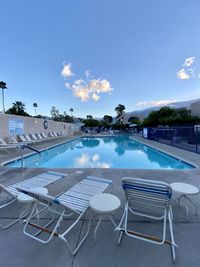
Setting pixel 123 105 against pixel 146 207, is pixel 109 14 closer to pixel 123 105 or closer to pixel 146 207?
pixel 146 207

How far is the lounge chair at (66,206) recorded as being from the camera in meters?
1.89

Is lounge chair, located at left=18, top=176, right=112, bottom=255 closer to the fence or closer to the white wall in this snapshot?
the fence

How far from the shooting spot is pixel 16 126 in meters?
12.1

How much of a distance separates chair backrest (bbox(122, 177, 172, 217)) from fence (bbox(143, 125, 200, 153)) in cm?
780

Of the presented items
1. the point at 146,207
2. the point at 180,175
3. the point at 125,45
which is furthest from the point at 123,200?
the point at 125,45

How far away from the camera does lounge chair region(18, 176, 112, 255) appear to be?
6.19ft

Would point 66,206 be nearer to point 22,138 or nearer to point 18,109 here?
point 22,138

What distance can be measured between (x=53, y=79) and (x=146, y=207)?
2031 cm

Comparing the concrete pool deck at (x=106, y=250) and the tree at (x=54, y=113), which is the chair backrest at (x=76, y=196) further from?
the tree at (x=54, y=113)

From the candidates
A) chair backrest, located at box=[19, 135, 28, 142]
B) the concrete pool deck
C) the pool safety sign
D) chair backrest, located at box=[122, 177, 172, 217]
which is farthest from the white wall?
chair backrest, located at box=[122, 177, 172, 217]

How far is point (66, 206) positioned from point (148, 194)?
0.97 m

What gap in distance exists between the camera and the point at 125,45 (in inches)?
597

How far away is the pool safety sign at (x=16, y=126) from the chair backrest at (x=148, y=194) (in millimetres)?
11192

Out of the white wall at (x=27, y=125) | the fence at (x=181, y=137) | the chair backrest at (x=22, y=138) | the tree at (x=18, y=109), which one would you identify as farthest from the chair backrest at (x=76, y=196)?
the tree at (x=18, y=109)
